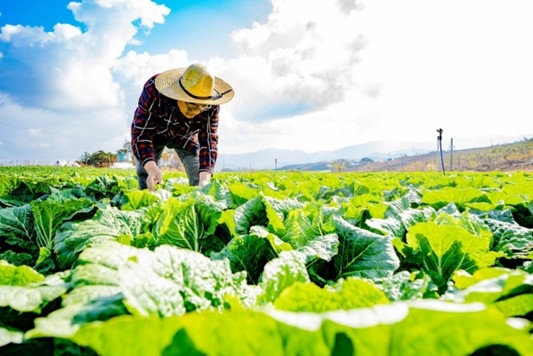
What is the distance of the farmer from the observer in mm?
4496

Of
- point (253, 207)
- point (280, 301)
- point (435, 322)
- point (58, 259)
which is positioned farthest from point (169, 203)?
point (435, 322)

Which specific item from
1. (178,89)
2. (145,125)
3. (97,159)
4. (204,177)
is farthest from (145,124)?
(97,159)

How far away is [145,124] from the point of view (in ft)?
16.3

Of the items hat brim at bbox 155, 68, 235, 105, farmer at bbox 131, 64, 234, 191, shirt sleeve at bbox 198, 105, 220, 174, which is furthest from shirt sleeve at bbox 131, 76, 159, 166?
shirt sleeve at bbox 198, 105, 220, 174

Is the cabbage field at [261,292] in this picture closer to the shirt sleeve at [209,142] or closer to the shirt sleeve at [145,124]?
the shirt sleeve at [145,124]

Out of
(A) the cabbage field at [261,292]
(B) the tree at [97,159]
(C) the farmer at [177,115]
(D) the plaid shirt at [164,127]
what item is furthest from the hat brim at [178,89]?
(B) the tree at [97,159]

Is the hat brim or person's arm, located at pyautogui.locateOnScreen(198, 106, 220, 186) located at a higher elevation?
the hat brim

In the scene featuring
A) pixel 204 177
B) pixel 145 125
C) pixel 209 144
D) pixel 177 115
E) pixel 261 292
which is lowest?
pixel 261 292

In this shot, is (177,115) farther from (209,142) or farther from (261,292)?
(261,292)

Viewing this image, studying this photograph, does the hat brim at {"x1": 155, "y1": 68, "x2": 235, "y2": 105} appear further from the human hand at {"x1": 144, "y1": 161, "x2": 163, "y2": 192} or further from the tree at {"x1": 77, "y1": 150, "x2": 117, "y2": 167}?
the tree at {"x1": 77, "y1": 150, "x2": 117, "y2": 167}

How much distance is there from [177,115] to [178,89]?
1.90ft

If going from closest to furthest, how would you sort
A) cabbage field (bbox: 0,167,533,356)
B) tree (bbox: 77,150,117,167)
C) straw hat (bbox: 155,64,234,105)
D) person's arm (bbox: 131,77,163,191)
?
1. cabbage field (bbox: 0,167,533,356)
2. straw hat (bbox: 155,64,234,105)
3. person's arm (bbox: 131,77,163,191)
4. tree (bbox: 77,150,117,167)

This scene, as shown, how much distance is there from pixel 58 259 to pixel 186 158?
14.7 ft

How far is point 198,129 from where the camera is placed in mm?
5492
